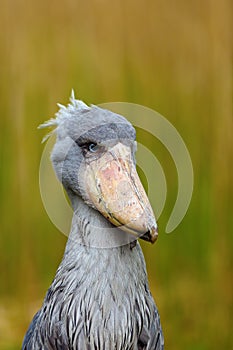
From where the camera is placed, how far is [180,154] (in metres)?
3.24

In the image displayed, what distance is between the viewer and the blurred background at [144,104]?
3.79 m

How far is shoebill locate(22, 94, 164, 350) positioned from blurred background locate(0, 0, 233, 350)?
4.15 ft

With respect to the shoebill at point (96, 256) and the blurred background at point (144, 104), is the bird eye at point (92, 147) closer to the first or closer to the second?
the shoebill at point (96, 256)

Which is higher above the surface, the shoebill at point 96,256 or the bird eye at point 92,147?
the bird eye at point 92,147

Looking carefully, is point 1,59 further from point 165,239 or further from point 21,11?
point 165,239

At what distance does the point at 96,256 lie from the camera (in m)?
2.45

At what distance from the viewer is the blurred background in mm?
3785

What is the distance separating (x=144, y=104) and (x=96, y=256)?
149 cm

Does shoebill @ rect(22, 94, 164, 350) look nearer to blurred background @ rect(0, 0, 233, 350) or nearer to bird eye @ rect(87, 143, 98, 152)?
bird eye @ rect(87, 143, 98, 152)

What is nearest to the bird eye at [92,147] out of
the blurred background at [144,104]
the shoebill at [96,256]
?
the shoebill at [96,256]

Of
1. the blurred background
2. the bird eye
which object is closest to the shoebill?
the bird eye

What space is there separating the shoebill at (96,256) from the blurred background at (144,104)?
1.26m

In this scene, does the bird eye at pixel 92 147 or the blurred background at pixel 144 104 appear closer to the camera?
the bird eye at pixel 92 147

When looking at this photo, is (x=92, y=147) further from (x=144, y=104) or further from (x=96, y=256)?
(x=144, y=104)
